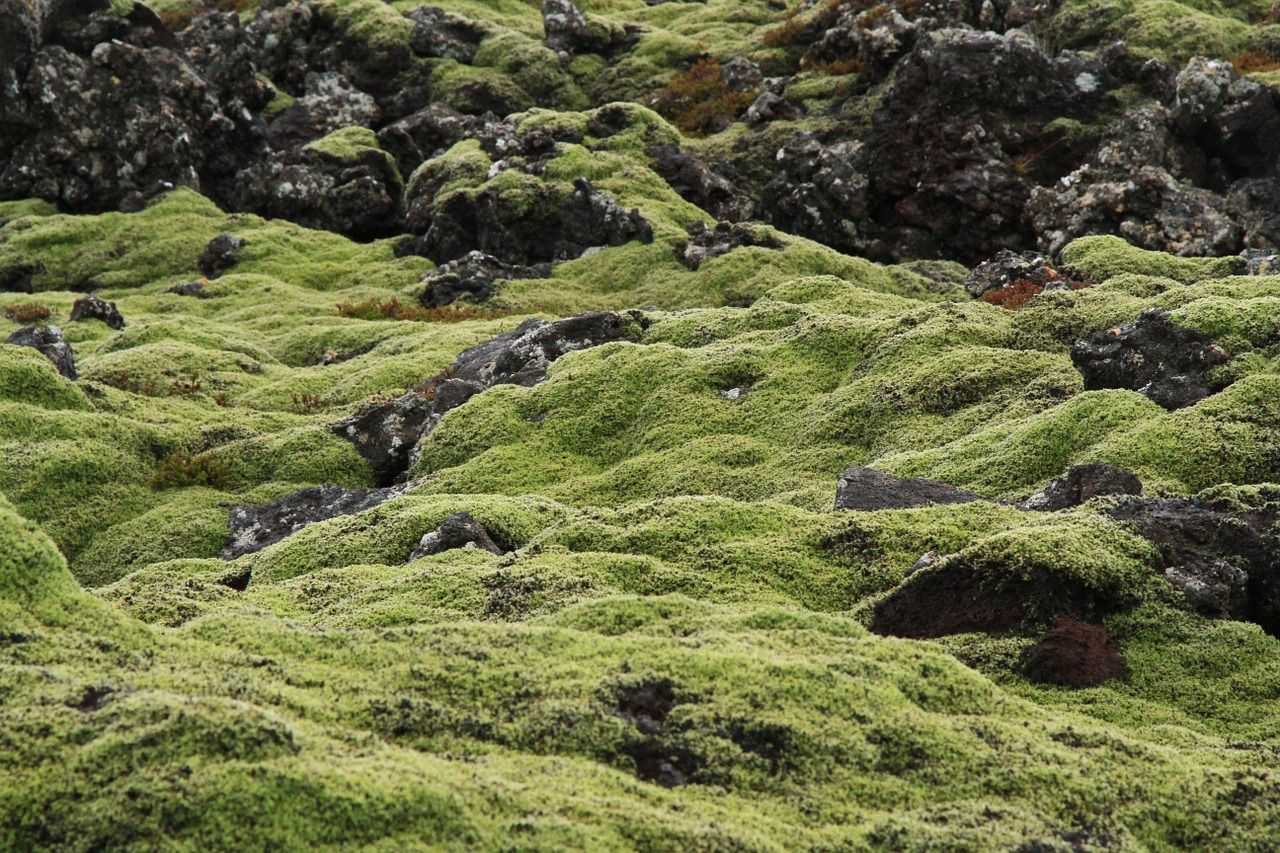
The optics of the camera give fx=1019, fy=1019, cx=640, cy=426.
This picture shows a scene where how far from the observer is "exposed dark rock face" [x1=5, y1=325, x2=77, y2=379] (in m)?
20.4

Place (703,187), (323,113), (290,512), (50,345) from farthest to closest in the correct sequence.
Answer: (323,113) → (703,187) → (50,345) → (290,512)

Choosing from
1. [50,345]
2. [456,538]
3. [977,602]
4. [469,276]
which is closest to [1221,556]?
[977,602]

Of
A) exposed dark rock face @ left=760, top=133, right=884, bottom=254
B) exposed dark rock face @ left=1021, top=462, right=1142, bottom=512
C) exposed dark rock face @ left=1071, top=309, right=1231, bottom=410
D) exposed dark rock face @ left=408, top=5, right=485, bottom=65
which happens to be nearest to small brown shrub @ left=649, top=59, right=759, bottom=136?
exposed dark rock face @ left=760, top=133, right=884, bottom=254

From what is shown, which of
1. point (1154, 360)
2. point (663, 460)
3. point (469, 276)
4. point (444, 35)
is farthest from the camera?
point (444, 35)

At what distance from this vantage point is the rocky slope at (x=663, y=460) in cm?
582

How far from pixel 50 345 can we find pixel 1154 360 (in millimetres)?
19975

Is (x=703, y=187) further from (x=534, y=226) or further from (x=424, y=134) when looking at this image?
(x=424, y=134)

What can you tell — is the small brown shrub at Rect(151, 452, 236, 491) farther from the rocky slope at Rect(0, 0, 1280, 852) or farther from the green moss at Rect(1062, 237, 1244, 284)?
the green moss at Rect(1062, 237, 1244, 284)

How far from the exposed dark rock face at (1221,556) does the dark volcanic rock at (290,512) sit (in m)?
10.6

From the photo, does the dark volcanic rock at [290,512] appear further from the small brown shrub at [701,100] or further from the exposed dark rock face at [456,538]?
the small brown shrub at [701,100]

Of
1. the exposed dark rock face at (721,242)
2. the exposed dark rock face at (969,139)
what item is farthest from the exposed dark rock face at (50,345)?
the exposed dark rock face at (969,139)

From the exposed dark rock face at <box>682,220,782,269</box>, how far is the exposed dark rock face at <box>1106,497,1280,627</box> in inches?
848

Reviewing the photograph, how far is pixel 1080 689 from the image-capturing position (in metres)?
7.77

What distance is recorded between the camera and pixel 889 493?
11031mm
